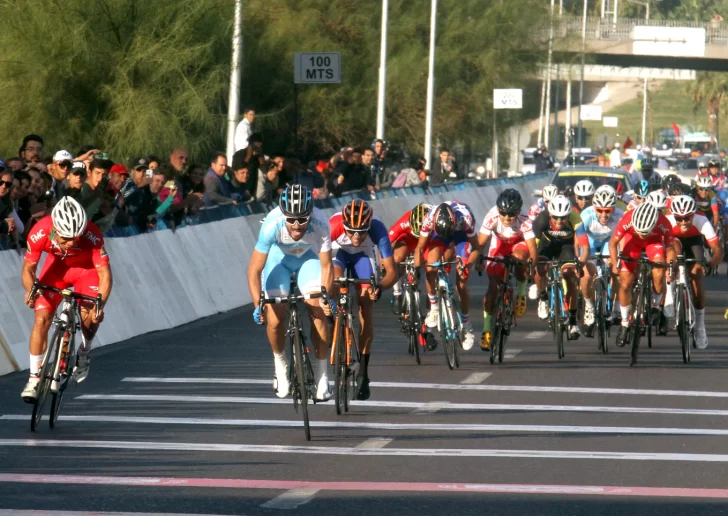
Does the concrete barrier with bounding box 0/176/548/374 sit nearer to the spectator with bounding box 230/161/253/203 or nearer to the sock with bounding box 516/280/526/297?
the spectator with bounding box 230/161/253/203

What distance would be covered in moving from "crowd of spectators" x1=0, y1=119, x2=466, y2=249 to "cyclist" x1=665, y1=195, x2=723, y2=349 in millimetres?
5988

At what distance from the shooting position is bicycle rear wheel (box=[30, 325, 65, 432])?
39.9 feet

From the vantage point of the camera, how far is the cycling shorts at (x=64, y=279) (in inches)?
505

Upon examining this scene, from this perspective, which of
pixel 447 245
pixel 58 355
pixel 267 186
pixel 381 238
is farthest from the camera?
pixel 267 186

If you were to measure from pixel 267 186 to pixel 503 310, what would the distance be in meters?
9.22

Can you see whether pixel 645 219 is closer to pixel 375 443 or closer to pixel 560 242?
pixel 560 242

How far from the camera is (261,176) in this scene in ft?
84.1

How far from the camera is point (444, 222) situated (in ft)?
54.2

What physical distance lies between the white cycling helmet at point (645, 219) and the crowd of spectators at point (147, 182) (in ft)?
17.5

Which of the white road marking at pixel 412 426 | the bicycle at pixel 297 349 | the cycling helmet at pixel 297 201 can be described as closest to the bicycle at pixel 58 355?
the white road marking at pixel 412 426

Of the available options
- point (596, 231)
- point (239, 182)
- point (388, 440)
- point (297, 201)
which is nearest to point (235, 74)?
point (239, 182)

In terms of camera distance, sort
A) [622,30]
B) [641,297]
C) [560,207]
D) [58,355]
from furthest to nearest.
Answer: [622,30]
[560,207]
[641,297]
[58,355]

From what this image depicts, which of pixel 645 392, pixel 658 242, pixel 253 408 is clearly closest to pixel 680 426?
pixel 645 392

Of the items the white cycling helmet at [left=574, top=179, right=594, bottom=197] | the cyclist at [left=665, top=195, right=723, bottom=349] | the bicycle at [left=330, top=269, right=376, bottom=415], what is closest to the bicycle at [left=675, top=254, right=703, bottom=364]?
the cyclist at [left=665, top=195, right=723, bottom=349]
